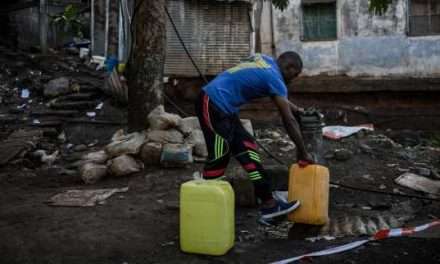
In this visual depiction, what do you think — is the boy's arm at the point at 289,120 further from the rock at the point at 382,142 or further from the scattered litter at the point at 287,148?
the rock at the point at 382,142

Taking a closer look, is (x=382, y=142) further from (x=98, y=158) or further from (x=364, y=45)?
(x=98, y=158)

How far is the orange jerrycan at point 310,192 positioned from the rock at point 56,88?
8463mm

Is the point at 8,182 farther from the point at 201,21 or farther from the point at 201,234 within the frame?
the point at 201,21

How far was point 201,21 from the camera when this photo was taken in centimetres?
1103

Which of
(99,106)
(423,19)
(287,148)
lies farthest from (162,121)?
(423,19)

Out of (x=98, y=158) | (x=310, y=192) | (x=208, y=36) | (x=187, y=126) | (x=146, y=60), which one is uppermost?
(x=208, y=36)

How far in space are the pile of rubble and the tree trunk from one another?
1.00 ft

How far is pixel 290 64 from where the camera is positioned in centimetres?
373

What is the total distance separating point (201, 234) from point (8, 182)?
4029 mm

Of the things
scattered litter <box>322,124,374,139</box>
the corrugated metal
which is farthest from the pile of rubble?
the corrugated metal

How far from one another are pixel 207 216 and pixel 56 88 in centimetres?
868

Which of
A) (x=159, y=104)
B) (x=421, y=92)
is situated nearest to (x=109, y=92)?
(x=159, y=104)

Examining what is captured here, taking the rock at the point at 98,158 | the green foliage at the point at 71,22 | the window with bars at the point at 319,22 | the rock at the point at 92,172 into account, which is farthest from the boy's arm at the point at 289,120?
the green foliage at the point at 71,22

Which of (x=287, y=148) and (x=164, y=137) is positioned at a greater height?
(x=164, y=137)
